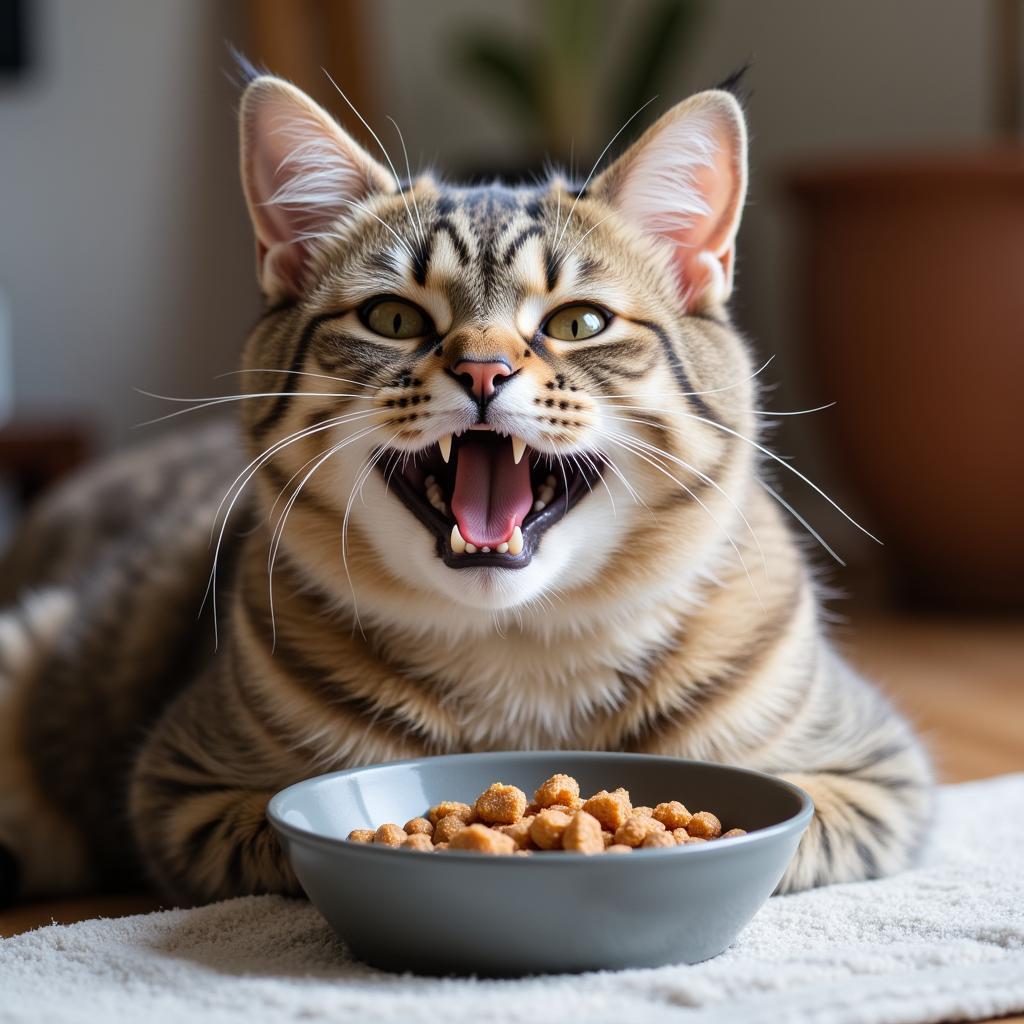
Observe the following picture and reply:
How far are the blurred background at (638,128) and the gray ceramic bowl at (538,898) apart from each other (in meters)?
2.15

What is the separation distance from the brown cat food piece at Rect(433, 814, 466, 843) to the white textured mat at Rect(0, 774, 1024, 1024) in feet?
0.38

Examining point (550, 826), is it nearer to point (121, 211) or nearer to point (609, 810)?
point (609, 810)

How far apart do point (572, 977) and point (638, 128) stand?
3275 millimetres

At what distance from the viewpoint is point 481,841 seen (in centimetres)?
102

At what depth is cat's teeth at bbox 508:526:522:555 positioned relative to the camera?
3.84 feet

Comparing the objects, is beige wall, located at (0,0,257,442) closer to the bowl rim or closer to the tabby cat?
the tabby cat

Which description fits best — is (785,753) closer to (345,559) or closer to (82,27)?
(345,559)

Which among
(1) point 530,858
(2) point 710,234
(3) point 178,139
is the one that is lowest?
(1) point 530,858

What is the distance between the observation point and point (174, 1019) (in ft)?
3.15

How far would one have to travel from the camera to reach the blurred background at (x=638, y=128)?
3184mm

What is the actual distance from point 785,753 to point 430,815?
0.39 m

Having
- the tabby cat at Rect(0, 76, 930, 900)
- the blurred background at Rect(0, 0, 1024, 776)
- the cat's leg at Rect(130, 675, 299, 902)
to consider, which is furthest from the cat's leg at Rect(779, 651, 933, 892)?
the blurred background at Rect(0, 0, 1024, 776)

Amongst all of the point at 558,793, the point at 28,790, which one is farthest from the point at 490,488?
the point at 28,790

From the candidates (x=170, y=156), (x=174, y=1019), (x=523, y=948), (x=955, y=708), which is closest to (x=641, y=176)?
(x=523, y=948)
